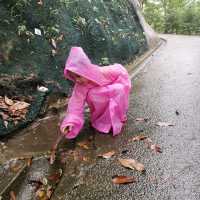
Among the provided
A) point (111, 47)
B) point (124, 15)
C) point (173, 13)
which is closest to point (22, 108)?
point (111, 47)

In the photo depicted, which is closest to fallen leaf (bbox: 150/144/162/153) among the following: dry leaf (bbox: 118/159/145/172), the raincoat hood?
dry leaf (bbox: 118/159/145/172)

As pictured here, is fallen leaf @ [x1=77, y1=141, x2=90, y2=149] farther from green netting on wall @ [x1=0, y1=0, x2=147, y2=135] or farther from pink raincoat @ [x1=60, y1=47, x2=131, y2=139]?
green netting on wall @ [x1=0, y1=0, x2=147, y2=135]

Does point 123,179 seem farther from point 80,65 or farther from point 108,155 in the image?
point 80,65

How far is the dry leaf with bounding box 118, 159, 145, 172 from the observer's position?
165 inches

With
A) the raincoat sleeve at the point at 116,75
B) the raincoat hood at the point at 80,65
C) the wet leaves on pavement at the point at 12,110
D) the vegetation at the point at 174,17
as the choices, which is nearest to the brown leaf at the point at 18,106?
the wet leaves on pavement at the point at 12,110

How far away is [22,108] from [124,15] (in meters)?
6.22

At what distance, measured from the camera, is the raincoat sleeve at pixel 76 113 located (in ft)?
15.7

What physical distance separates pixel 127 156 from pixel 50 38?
2.88 metres

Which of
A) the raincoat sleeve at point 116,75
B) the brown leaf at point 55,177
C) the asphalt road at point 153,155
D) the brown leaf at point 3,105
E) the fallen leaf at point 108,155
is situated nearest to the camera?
the asphalt road at point 153,155

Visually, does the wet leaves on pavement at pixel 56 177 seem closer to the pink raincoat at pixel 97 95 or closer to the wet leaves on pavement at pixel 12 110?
the pink raincoat at pixel 97 95

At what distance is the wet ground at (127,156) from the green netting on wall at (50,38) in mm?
540

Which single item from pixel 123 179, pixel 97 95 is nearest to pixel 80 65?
pixel 97 95

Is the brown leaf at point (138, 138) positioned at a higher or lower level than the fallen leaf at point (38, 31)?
lower

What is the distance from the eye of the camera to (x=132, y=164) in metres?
4.29
